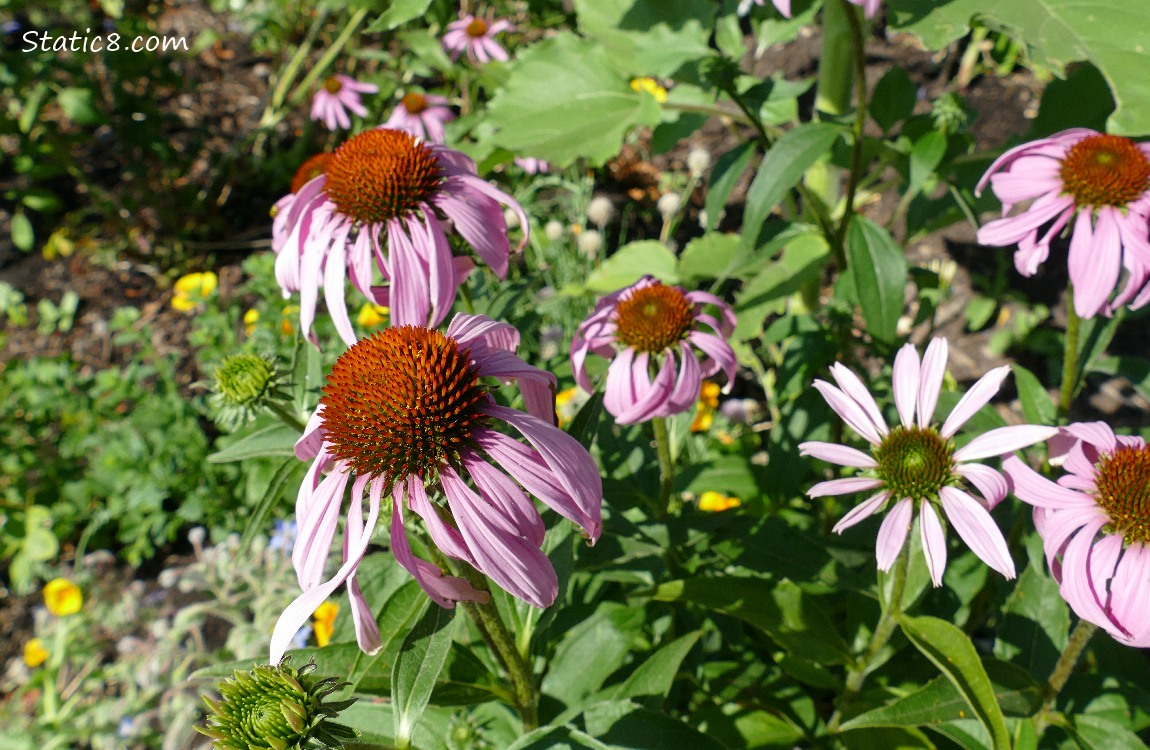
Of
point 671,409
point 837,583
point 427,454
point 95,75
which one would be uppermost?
point 95,75

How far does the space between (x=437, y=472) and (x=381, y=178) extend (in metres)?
0.50

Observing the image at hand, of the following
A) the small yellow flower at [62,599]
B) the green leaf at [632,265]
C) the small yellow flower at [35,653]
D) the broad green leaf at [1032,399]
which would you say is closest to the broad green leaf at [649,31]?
the green leaf at [632,265]

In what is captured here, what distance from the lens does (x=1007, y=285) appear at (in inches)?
98.3

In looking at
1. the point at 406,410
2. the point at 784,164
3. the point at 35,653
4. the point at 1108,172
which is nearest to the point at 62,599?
the point at 35,653

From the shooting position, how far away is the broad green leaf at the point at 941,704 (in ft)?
3.19

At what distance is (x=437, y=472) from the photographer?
2.59ft

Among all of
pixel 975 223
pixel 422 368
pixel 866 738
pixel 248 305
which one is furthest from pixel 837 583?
pixel 248 305

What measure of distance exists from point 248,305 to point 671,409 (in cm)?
232

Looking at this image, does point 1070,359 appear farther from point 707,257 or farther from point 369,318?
point 369,318

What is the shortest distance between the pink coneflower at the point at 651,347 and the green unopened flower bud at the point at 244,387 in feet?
1.42

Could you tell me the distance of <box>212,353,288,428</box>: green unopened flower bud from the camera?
1.08 m

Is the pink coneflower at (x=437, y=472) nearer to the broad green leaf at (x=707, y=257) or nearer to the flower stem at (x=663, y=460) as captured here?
the flower stem at (x=663, y=460)

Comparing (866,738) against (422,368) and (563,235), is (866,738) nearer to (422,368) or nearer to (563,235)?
(422,368)

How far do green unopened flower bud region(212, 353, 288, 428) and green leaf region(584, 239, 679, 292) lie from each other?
1.06 metres
